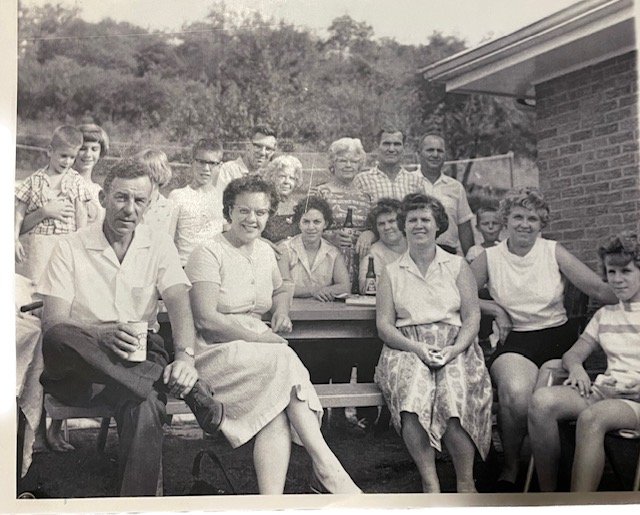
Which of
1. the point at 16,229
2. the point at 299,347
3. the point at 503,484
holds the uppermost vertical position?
the point at 16,229

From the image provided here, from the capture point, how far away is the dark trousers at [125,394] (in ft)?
14.7

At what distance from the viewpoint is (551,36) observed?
470cm

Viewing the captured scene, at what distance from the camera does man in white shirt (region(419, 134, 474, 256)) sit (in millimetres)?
4695

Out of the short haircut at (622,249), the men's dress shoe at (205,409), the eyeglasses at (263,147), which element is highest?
the eyeglasses at (263,147)

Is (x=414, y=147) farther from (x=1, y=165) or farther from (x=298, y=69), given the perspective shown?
A: (x=1, y=165)

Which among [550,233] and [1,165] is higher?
[1,165]

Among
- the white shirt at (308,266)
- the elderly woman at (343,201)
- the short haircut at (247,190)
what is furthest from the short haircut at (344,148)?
the white shirt at (308,266)

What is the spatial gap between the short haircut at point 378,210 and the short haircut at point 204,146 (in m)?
0.91

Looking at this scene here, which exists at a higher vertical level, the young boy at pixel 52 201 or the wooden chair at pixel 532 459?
the young boy at pixel 52 201

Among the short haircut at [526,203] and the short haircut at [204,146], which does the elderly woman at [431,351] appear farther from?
the short haircut at [204,146]

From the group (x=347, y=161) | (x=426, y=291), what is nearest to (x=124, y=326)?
(x=347, y=161)

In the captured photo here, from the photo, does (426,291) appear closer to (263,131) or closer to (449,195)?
(449,195)

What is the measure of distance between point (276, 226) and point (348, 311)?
62 cm

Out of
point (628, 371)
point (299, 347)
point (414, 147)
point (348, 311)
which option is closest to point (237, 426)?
point (299, 347)
